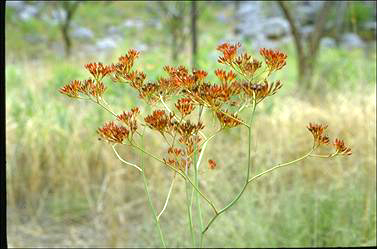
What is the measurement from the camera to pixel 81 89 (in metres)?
1.00

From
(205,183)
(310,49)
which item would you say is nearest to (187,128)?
(205,183)

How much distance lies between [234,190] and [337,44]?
5422 mm

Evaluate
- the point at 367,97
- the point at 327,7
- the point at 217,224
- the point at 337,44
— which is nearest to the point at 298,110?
the point at 367,97

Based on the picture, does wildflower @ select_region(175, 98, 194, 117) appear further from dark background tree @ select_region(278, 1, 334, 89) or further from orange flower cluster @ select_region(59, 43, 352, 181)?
dark background tree @ select_region(278, 1, 334, 89)

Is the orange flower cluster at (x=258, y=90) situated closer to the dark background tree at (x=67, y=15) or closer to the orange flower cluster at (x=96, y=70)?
the orange flower cluster at (x=96, y=70)

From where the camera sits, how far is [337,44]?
7.77 meters

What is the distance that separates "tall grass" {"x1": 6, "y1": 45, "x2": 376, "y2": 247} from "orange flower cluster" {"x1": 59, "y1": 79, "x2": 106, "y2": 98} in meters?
1.34

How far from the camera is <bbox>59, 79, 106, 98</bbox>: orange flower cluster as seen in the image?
38.8 inches

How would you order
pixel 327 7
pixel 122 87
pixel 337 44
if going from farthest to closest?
pixel 337 44
pixel 327 7
pixel 122 87

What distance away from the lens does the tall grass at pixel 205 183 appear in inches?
92.7

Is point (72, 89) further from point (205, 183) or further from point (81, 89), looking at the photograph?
point (205, 183)

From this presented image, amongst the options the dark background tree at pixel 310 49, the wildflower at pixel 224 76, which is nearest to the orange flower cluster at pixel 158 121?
the wildflower at pixel 224 76

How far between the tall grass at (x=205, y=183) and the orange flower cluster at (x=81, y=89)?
52.9 inches

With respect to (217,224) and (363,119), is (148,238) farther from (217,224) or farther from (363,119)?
(363,119)
